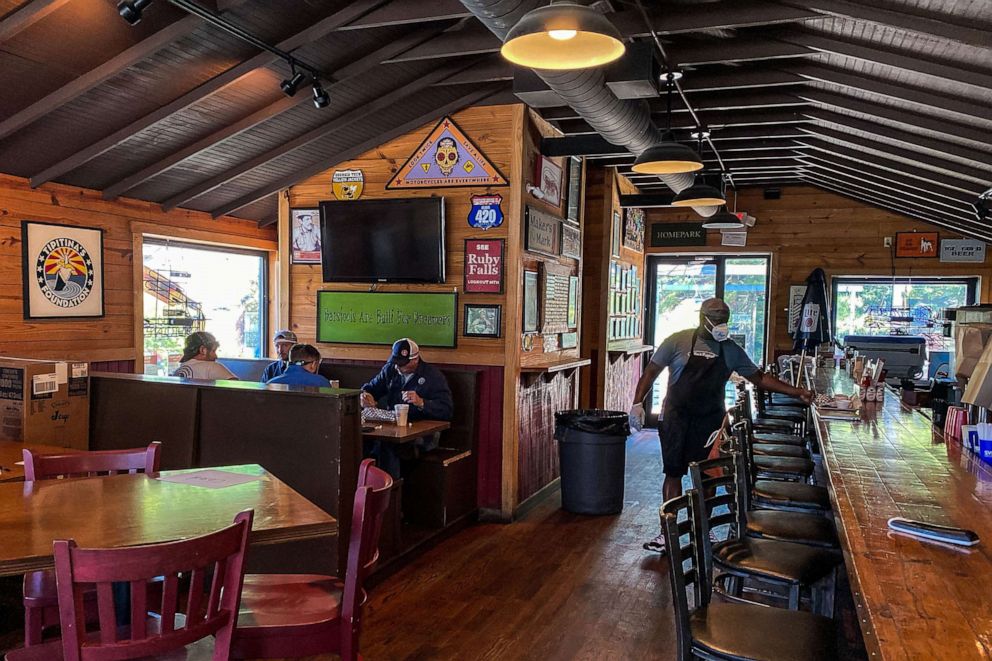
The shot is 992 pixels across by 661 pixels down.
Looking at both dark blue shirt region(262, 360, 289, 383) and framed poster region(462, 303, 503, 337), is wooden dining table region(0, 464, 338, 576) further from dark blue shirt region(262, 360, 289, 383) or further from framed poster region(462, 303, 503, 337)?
framed poster region(462, 303, 503, 337)

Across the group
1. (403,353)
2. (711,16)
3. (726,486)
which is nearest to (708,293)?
(403,353)

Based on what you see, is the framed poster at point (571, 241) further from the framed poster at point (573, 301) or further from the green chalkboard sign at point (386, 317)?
the green chalkboard sign at point (386, 317)

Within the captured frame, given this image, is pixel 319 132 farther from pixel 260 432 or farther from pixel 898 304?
pixel 898 304

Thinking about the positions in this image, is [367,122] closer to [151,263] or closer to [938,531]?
[151,263]

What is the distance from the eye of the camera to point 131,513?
7.34 ft

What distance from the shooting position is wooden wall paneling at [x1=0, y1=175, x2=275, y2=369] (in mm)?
4742

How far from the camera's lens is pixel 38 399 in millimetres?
3939

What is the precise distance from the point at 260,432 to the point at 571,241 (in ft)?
12.1

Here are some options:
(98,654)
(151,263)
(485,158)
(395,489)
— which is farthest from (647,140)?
(98,654)

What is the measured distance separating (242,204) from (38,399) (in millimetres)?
2878

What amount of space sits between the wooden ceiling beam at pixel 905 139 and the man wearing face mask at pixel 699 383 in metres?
1.89

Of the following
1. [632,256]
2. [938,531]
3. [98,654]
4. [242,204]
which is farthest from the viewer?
[632,256]

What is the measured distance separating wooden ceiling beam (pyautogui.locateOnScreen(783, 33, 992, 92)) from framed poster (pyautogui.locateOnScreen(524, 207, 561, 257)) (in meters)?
2.18

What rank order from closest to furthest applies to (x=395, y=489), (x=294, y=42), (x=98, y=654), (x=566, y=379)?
1. (x=98, y=654)
2. (x=294, y=42)
3. (x=395, y=489)
4. (x=566, y=379)
